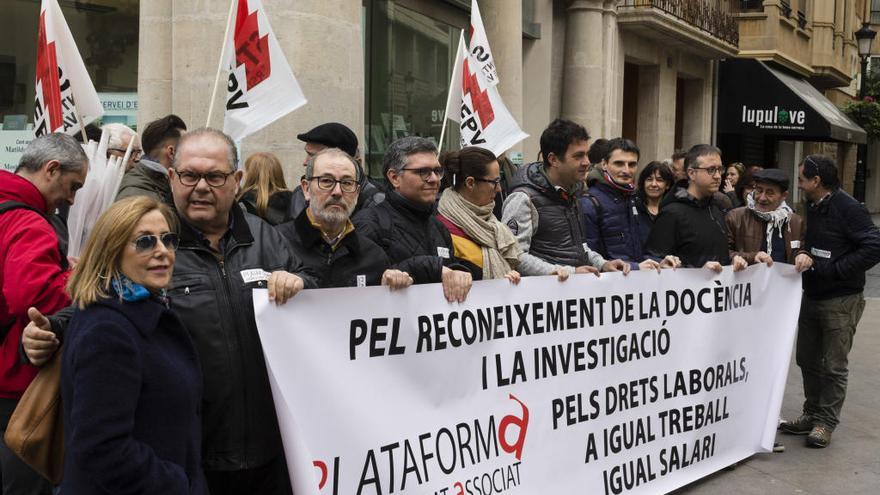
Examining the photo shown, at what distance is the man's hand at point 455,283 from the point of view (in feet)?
14.1

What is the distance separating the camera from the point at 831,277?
22.7ft

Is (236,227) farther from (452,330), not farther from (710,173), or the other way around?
(710,173)

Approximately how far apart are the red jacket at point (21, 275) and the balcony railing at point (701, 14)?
47.9 ft

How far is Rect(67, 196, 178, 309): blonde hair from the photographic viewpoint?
273cm

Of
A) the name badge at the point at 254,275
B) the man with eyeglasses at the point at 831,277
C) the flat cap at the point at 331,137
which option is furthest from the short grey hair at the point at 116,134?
the man with eyeglasses at the point at 831,277

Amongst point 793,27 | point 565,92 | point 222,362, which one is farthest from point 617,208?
point 793,27

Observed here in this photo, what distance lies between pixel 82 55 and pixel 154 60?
710 millimetres

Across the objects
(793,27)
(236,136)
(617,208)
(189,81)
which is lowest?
(617,208)

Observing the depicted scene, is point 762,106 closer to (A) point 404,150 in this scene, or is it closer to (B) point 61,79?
(B) point 61,79

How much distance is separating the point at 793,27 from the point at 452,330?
23.5 meters

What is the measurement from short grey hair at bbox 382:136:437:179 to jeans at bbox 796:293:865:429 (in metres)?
3.74

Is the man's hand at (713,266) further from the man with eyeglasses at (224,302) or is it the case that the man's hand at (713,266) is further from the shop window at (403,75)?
the shop window at (403,75)

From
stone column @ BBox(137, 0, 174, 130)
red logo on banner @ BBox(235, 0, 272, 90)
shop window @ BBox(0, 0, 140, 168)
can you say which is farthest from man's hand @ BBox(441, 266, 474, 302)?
shop window @ BBox(0, 0, 140, 168)

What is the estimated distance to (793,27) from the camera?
25250 mm
